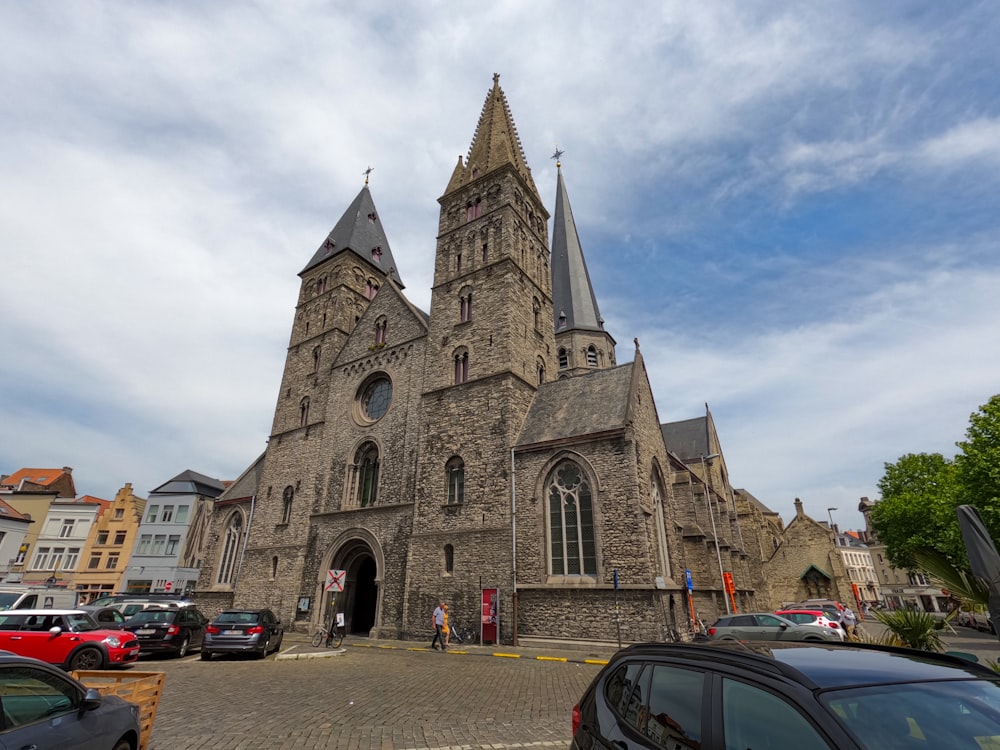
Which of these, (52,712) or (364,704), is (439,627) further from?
(52,712)

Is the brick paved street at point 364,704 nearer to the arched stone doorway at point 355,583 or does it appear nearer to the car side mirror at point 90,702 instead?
the car side mirror at point 90,702

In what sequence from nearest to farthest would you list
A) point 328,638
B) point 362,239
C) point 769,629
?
point 769,629
point 328,638
point 362,239

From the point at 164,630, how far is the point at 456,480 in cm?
1063

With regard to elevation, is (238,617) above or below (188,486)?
below

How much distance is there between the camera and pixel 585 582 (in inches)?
679

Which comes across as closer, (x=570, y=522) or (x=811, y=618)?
(x=811, y=618)

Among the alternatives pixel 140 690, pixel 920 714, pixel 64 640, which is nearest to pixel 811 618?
pixel 920 714

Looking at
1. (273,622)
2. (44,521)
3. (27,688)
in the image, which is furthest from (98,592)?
(27,688)

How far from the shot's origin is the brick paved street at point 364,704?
6355 mm

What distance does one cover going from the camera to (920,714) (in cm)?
221

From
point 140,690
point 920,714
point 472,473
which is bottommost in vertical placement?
point 140,690

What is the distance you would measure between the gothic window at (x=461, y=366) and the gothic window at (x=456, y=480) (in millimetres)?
3701

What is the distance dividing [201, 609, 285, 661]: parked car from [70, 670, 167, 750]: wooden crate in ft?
28.6

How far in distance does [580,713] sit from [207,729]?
5.60m
